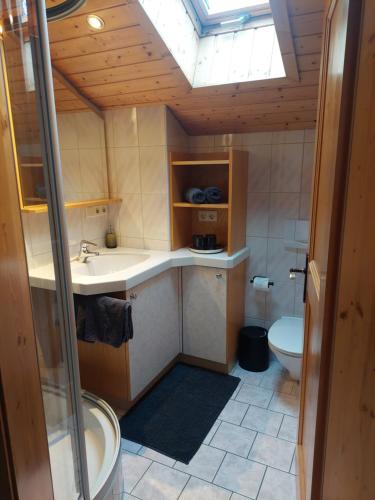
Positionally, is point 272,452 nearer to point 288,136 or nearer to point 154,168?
point 154,168

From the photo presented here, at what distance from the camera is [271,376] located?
8.27 feet

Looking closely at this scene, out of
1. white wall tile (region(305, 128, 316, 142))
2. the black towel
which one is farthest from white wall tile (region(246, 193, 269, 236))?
the black towel

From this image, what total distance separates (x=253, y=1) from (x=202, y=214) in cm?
142

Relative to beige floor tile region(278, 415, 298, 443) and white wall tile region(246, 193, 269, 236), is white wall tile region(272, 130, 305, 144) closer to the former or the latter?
white wall tile region(246, 193, 269, 236)

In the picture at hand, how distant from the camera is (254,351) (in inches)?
101

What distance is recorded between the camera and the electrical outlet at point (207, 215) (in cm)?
272

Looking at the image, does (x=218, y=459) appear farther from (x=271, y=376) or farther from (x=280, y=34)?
(x=280, y=34)

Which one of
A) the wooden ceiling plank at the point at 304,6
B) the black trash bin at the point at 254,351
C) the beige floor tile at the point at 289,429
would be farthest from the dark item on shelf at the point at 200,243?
the wooden ceiling plank at the point at 304,6

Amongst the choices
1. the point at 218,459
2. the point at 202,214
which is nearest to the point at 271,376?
the point at 218,459

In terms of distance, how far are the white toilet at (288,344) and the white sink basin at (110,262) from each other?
1042 millimetres

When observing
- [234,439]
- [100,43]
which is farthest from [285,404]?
[100,43]

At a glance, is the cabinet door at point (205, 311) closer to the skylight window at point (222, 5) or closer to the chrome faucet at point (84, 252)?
the chrome faucet at point (84, 252)

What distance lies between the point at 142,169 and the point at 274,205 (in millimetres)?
1016

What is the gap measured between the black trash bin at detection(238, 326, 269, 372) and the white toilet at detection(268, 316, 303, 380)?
0.64 feet
